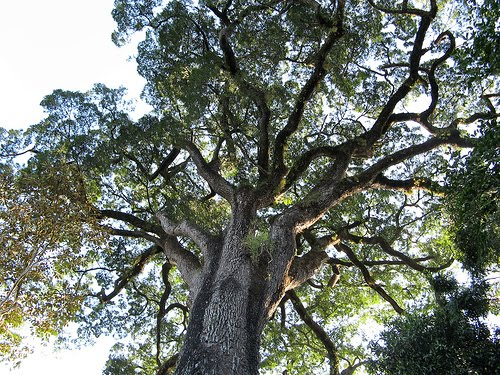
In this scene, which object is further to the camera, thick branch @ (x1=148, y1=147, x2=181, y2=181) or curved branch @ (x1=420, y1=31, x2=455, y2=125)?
thick branch @ (x1=148, y1=147, x2=181, y2=181)

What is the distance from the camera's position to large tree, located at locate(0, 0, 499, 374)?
6961 mm

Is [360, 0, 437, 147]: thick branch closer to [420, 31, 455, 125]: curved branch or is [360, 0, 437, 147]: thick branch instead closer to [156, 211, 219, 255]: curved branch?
[420, 31, 455, 125]: curved branch

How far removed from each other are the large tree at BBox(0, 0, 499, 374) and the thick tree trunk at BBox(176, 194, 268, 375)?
58mm

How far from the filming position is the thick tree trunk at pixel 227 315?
4695 mm

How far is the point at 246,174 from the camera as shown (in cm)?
1013

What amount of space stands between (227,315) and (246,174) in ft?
17.4

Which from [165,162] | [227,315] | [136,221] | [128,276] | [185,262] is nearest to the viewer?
[227,315]

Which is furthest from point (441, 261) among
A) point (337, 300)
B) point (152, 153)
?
point (152, 153)

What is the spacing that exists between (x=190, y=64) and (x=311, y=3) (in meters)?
3.10

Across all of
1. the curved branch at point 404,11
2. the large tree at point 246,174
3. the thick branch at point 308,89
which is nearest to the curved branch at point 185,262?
the large tree at point 246,174

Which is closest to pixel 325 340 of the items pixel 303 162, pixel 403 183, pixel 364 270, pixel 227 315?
pixel 364 270

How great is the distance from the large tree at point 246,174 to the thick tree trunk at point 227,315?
58 mm

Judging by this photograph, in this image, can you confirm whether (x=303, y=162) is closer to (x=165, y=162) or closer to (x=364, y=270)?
(x=364, y=270)

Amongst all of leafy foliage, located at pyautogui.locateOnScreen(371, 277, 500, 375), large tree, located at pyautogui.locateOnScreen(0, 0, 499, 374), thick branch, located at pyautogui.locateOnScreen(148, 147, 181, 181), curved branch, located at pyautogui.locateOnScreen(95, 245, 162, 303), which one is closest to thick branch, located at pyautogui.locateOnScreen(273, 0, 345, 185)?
large tree, located at pyautogui.locateOnScreen(0, 0, 499, 374)
